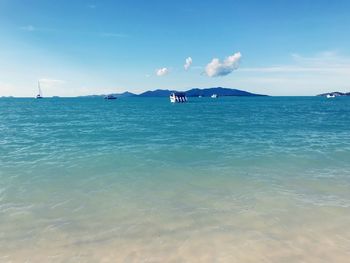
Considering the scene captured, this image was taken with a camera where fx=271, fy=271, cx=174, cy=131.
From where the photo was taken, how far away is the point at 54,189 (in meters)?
13.4

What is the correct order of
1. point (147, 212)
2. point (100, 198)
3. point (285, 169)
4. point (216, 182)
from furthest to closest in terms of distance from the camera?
point (285, 169), point (216, 182), point (100, 198), point (147, 212)

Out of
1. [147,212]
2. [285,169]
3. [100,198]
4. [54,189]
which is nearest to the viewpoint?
[147,212]

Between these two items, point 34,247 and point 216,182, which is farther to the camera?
point 216,182

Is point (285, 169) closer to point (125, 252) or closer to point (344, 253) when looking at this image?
point (344, 253)

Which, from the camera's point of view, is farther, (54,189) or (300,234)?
(54,189)

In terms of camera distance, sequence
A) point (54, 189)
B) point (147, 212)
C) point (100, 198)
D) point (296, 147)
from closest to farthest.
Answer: point (147, 212) < point (100, 198) < point (54, 189) < point (296, 147)

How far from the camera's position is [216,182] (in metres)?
14.3

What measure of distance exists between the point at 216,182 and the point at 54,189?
8184 millimetres

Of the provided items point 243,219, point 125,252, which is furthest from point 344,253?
point 125,252

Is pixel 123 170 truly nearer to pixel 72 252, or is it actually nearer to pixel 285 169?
→ pixel 72 252

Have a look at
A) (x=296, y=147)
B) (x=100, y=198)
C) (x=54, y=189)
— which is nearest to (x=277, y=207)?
(x=100, y=198)

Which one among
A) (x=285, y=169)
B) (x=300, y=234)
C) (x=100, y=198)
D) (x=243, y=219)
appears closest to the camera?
(x=300, y=234)

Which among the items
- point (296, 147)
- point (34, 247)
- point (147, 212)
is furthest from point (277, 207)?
point (296, 147)

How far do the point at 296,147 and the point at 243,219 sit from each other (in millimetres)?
16363
